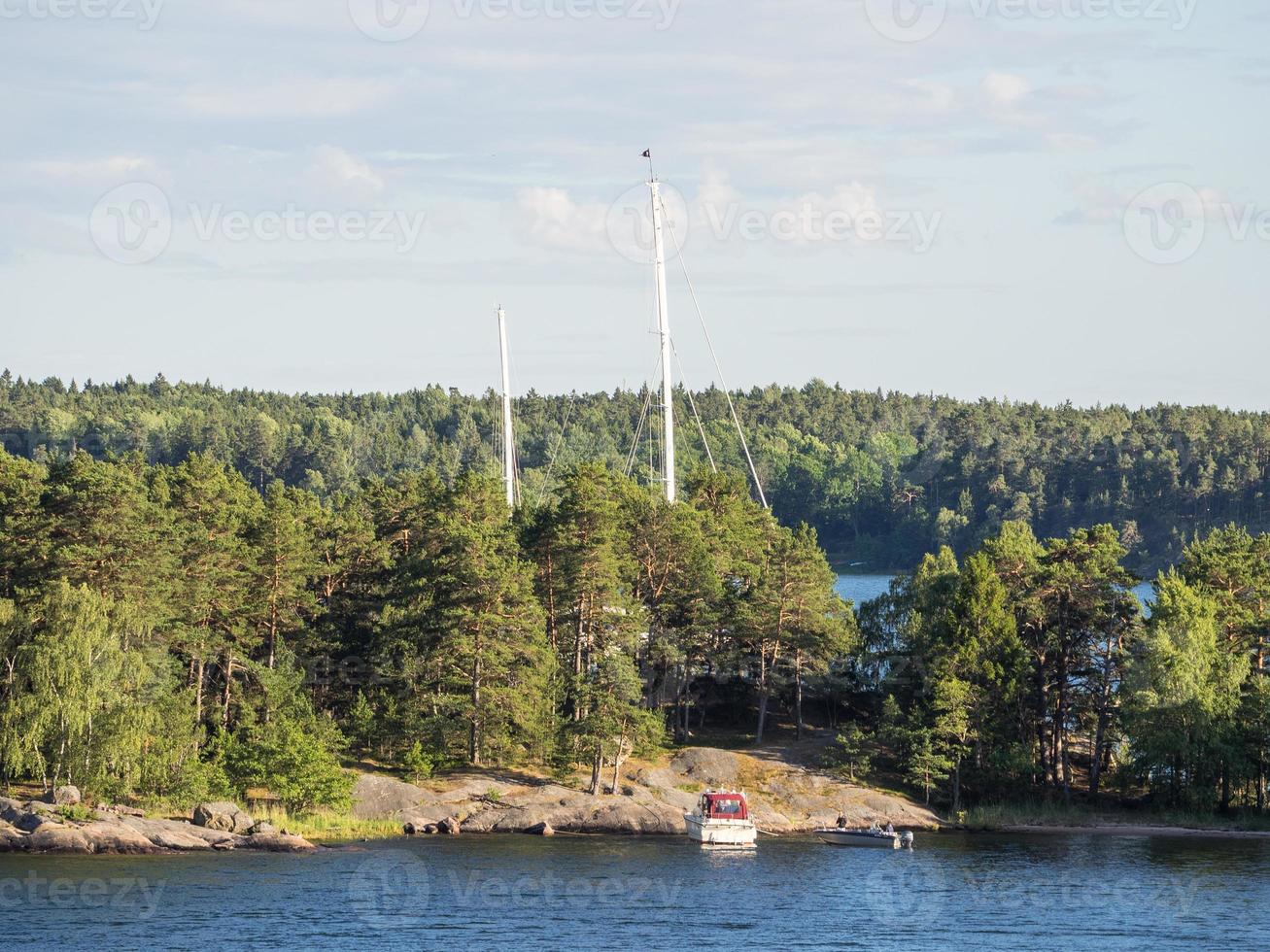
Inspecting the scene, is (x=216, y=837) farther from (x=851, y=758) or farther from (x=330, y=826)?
(x=851, y=758)

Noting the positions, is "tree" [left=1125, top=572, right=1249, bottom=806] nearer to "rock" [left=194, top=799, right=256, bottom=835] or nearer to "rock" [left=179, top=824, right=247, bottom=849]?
"rock" [left=194, top=799, right=256, bottom=835]

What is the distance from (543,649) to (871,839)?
60.2ft

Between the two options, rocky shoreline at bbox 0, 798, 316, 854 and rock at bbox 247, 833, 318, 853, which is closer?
rocky shoreline at bbox 0, 798, 316, 854

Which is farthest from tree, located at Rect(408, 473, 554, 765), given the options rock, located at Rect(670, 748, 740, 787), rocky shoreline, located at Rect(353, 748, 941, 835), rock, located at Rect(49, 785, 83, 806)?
rock, located at Rect(49, 785, 83, 806)

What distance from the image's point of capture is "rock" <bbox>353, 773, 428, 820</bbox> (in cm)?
8144

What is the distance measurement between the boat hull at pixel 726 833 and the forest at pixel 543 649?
20.7 ft

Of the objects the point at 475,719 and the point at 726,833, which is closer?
the point at 726,833

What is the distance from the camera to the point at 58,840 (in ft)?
236

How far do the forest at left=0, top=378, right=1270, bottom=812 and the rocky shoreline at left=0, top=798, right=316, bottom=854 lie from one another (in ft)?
6.89

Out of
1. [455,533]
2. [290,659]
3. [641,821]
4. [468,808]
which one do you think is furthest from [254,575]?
[641,821]

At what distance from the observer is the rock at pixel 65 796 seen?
74.6 m

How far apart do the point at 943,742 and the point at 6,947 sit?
46.9 metres

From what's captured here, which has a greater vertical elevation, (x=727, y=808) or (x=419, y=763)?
(x=419, y=763)

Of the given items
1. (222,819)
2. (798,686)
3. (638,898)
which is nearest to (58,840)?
(222,819)
